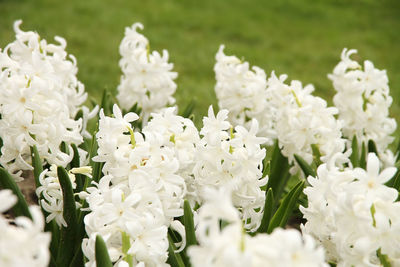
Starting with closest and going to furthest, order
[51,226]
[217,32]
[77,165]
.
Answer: [51,226], [77,165], [217,32]

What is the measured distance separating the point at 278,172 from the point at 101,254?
5.36 feet

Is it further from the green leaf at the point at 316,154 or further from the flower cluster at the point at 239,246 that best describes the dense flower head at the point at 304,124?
the flower cluster at the point at 239,246

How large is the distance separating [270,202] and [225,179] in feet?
0.75

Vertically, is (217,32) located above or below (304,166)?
below

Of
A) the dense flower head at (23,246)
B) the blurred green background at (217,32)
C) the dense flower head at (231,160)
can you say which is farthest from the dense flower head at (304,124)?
the blurred green background at (217,32)

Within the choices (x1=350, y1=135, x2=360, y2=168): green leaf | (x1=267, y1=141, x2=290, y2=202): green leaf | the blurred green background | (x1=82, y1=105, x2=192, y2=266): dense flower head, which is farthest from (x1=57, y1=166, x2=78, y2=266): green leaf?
the blurred green background

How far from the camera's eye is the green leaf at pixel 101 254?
1782 millimetres

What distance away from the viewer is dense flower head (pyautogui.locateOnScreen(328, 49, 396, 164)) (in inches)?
131

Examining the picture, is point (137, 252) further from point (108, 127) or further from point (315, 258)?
point (315, 258)

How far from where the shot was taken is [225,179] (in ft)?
7.48

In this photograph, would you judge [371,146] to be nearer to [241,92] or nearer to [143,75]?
[241,92]

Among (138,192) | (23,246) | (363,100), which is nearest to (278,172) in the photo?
(363,100)

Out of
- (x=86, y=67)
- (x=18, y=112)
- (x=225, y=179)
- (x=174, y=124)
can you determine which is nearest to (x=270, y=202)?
(x=225, y=179)

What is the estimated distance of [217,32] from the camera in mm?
8672
